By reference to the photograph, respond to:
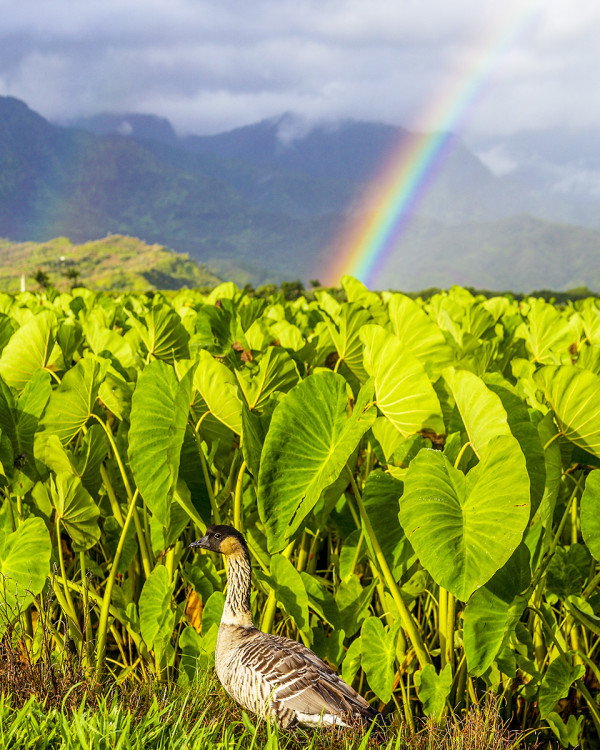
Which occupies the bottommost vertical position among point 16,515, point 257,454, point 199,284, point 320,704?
point 320,704

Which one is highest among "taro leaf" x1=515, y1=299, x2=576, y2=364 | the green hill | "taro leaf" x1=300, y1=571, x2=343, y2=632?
the green hill

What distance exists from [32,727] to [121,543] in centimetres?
42

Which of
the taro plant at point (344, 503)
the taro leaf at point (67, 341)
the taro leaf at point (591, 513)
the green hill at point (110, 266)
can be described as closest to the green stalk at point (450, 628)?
the taro plant at point (344, 503)

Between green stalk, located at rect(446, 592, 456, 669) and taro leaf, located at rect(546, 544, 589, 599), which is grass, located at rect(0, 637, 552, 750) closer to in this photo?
green stalk, located at rect(446, 592, 456, 669)

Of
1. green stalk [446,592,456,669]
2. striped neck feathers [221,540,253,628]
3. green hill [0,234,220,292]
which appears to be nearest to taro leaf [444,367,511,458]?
green stalk [446,592,456,669]

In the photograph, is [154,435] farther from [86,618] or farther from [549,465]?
[549,465]

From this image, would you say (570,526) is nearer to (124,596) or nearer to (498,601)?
(498,601)

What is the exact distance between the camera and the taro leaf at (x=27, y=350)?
1.97 meters

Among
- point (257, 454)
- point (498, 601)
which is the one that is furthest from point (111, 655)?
point (498, 601)

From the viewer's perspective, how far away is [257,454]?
1.46 m

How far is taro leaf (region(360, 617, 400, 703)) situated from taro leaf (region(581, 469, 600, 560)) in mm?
439

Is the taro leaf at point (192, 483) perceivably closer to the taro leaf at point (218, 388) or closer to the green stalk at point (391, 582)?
the taro leaf at point (218, 388)

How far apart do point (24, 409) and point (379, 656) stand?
102 cm

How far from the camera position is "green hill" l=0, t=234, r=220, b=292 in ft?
268
